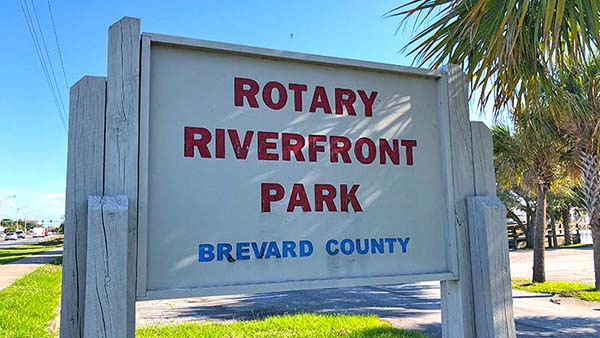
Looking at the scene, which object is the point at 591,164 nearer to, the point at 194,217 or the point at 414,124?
the point at 414,124

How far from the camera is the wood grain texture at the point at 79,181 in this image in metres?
2.02

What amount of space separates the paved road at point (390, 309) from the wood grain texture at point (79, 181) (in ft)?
19.7

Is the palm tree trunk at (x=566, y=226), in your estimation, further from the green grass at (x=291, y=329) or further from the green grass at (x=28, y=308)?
the green grass at (x=28, y=308)

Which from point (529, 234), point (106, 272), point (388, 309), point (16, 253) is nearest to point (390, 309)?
point (388, 309)

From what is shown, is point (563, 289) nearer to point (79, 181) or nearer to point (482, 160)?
point (482, 160)

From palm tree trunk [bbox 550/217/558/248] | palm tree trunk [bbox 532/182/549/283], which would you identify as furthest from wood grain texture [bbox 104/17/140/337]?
palm tree trunk [bbox 550/217/558/248]

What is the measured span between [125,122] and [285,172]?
2.70 ft

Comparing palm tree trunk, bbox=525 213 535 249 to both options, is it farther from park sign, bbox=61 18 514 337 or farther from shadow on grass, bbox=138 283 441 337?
park sign, bbox=61 18 514 337

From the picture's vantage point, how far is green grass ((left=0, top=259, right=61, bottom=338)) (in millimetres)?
6620

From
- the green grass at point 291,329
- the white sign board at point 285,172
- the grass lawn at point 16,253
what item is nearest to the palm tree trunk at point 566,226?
the green grass at point 291,329

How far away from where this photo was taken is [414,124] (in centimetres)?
276

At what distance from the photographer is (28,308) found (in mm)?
8383

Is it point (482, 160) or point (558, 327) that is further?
point (558, 327)

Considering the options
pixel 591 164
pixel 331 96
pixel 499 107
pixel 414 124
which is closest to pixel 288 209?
pixel 331 96
